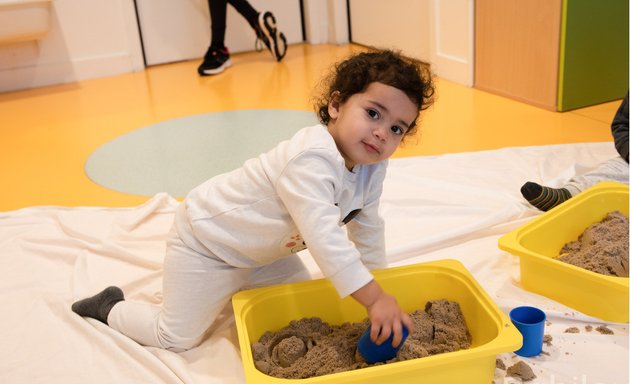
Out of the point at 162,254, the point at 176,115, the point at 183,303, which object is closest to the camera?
the point at 183,303

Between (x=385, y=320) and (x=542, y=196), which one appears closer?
(x=385, y=320)

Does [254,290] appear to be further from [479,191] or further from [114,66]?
[114,66]

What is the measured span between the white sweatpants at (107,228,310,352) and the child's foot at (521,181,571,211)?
2.39 feet

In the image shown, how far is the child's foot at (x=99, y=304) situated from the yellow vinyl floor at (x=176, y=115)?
24.1 inches

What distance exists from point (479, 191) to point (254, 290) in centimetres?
78

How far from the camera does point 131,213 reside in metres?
1.64

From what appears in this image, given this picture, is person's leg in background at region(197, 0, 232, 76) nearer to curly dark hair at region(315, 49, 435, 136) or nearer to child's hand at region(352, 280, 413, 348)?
curly dark hair at region(315, 49, 435, 136)

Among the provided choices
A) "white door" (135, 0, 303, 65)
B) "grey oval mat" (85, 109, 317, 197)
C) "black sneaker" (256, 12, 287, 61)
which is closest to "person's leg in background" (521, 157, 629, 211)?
"grey oval mat" (85, 109, 317, 197)

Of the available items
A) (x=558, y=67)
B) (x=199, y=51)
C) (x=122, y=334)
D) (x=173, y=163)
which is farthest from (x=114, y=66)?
(x=122, y=334)

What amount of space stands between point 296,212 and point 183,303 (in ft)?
0.93

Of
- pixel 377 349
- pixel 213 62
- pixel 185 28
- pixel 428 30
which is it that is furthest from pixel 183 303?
pixel 185 28

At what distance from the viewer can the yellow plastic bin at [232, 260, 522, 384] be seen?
0.90 metres

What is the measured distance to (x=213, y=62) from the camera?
3.35 m

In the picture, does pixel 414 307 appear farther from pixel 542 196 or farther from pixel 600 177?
pixel 600 177
